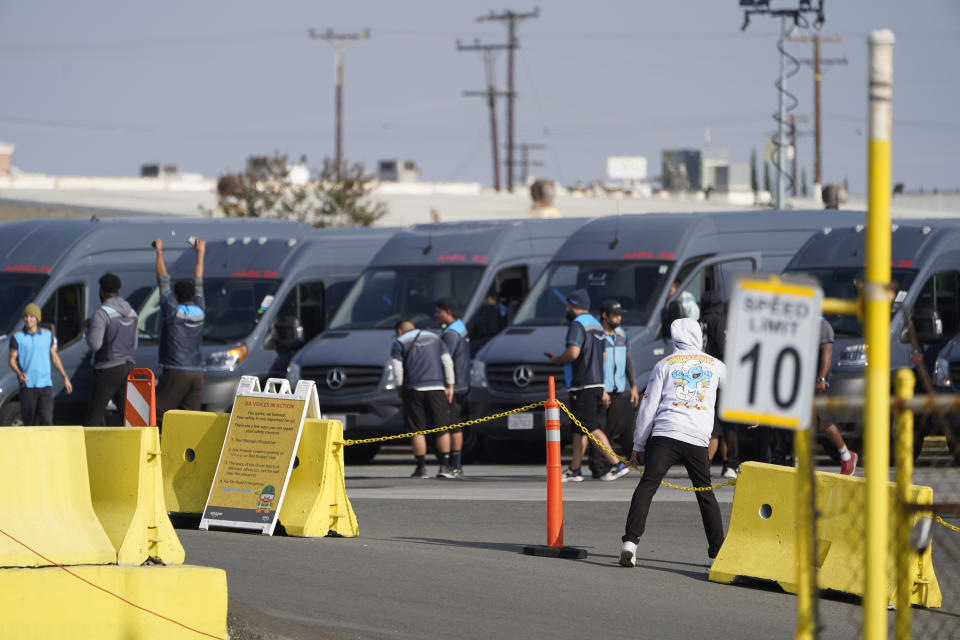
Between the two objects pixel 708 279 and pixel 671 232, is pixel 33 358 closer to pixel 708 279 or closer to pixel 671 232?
pixel 671 232

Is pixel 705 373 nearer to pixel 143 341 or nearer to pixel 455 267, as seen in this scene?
pixel 455 267

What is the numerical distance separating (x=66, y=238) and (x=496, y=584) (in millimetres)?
12101

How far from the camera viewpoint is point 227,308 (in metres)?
20.0

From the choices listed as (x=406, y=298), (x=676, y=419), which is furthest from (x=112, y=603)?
(x=406, y=298)

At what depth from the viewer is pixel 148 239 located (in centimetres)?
2072

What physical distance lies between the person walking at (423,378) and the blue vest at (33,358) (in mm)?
4072

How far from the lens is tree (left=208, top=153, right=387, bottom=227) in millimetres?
44906

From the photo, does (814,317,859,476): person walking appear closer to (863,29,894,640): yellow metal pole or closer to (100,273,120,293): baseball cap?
(100,273,120,293): baseball cap

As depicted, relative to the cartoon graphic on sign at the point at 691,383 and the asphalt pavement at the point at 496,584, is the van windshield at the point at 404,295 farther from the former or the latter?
the cartoon graphic on sign at the point at 691,383

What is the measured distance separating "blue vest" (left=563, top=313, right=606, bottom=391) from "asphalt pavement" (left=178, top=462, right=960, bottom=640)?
2176mm

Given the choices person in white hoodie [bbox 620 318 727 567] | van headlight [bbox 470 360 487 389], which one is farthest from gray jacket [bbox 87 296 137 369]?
person in white hoodie [bbox 620 318 727 567]

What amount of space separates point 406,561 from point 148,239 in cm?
1155

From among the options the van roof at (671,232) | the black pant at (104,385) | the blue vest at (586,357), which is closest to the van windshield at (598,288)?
the van roof at (671,232)

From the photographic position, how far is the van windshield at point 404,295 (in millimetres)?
18922
